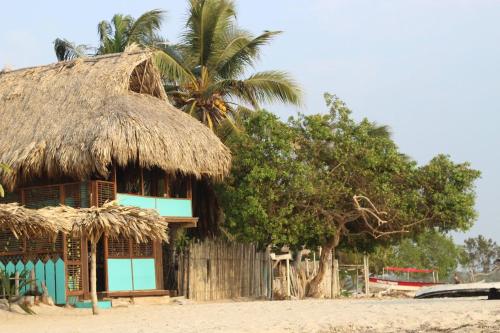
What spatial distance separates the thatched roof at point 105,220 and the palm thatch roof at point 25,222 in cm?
9

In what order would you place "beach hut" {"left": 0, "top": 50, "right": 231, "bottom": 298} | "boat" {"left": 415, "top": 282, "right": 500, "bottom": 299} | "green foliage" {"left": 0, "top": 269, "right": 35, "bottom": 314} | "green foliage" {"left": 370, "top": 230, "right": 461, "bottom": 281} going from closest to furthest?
"green foliage" {"left": 0, "top": 269, "right": 35, "bottom": 314} < "boat" {"left": 415, "top": 282, "right": 500, "bottom": 299} < "beach hut" {"left": 0, "top": 50, "right": 231, "bottom": 298} < "green foliage" {"left": 370, "top": 230, "right": 461, "bottom": 281}

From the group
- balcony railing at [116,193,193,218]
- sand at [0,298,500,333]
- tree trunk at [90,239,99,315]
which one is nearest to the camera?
sand at [0,298,500,333]

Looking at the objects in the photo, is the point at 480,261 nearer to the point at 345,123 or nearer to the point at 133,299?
the point at 345,123

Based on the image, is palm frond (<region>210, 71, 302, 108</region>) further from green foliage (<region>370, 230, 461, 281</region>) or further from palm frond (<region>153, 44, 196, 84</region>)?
green foliage (<region>370, 230, 461, 281</region>)

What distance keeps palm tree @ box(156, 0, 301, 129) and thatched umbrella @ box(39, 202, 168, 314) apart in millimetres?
8343

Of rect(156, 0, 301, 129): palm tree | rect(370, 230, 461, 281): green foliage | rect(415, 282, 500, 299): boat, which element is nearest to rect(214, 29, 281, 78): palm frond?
rect(156, 0, 301, 129): palm tree

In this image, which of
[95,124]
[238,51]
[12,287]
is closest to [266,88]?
[238,51]

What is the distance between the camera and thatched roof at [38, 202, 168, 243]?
49.4ft

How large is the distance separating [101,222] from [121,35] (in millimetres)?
12824

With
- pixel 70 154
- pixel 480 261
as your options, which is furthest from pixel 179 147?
pixel 480 261

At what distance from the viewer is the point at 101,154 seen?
18016 millimetres

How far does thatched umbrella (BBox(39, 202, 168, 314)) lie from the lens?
15.1 meters

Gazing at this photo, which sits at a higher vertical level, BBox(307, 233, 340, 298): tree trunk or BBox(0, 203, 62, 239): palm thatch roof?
BBox(0, 203, 62, 239): palm thatch roof

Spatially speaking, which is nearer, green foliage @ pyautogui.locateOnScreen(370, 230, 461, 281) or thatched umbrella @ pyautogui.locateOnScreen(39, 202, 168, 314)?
thatched umbrella @ pyautogui.locateOnScreen(39, 202, 168, 314)
